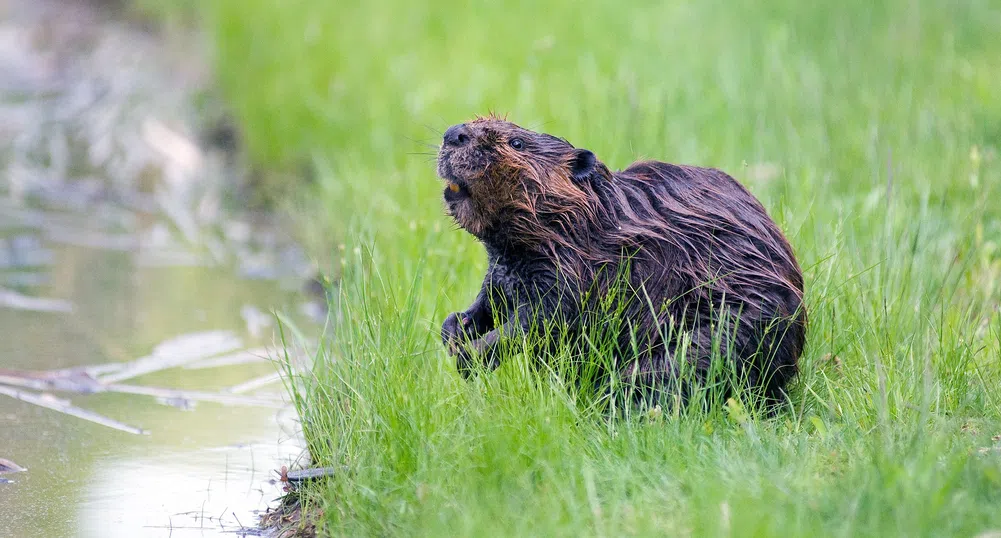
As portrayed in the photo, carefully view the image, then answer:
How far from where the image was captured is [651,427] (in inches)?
113

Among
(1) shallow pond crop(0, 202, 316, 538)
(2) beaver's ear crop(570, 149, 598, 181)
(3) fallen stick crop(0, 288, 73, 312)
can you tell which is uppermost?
(3) fallen stick crop(0, 288, 73, 312)

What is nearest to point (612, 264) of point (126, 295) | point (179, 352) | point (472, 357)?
point (472, 357)

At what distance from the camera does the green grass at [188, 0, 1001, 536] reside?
2623mm

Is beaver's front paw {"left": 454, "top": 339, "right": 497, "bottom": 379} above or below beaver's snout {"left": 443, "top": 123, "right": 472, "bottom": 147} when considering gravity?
below

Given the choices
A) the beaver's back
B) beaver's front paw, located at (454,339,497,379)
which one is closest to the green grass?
beaver's front paw, located at (454,339,497,379)

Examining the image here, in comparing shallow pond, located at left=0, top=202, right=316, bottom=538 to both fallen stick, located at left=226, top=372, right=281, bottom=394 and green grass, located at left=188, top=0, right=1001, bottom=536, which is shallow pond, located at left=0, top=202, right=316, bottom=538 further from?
green grass, located at left=188, top=0, right=1001, bottom=536

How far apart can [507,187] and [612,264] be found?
0.37m

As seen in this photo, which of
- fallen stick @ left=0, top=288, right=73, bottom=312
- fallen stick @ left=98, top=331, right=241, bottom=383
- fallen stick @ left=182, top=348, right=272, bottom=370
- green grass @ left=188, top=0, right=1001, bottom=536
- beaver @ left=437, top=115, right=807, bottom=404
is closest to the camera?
green grass @ left=188, top=0, right=1001, bottom=536

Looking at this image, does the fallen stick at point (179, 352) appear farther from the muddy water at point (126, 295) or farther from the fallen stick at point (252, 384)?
the fallen stick at point (252, 384)

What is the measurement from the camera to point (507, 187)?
10.4ft

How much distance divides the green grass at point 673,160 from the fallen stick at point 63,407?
63 cm

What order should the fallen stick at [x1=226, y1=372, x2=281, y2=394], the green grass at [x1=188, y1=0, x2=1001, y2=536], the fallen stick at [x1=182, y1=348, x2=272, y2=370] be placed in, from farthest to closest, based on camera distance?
1. the fallen stick at [x1=182, y1=348, x2=272, y2=370]
2. the fallen stick at [x1=226, y1=372, x2=281, y2=394]
3. the green grass at [x1=188, y1=0, x2=1001, y2=536]

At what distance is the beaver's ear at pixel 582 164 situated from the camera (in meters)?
3.23

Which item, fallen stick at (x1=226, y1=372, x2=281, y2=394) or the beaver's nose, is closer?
the beaver's nose
